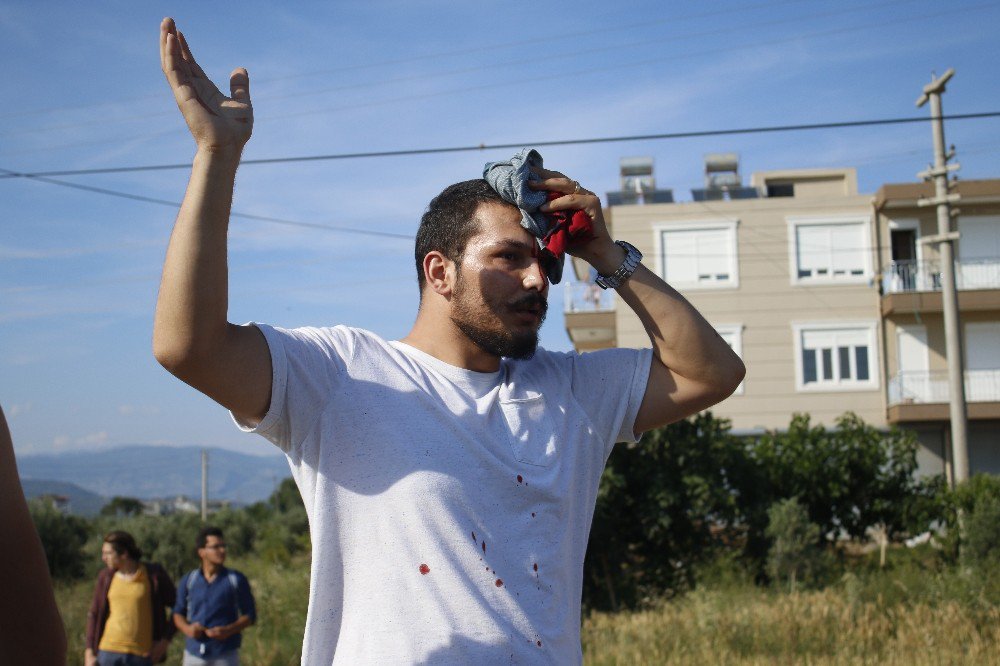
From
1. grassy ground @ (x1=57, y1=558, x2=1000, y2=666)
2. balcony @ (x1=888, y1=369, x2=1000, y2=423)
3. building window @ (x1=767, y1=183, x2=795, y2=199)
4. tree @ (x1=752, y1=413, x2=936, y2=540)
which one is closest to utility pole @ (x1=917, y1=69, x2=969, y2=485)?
tree @ (x1=752, y1=413, x2=936, y2=540)

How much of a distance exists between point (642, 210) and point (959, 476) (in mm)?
13970

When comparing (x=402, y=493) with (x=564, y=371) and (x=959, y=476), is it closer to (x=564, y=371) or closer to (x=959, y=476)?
(x=564, y=371)

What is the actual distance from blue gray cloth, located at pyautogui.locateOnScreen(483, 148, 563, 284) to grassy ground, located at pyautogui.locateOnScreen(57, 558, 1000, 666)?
5537 mm

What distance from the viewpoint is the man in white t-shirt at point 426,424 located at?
7.66 ft

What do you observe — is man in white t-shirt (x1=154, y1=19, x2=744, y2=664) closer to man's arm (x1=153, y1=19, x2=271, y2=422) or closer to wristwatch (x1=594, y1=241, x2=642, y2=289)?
man's arm (x1=153, y1=19, x2=271, y2=422)

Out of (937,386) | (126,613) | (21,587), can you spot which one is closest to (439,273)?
(21,587)

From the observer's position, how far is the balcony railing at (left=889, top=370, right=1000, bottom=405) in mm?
31188

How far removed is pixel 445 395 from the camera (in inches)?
106

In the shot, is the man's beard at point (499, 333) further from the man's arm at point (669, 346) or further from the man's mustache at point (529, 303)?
the man's arm at point (669, 346)

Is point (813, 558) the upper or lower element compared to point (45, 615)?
lower

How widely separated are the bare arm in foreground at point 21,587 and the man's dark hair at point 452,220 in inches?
60.7

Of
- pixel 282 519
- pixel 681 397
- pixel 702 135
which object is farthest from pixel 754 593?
pixel 282 519

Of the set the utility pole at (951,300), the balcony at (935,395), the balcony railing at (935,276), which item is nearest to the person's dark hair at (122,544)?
the utility pole at (951,300)

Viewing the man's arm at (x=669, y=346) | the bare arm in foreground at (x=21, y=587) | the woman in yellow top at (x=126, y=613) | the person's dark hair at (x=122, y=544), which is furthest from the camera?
the person's dark hair at (x=122, y=544)
